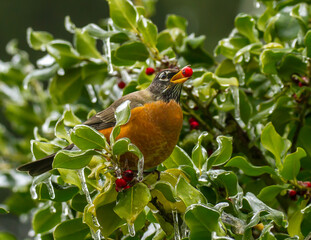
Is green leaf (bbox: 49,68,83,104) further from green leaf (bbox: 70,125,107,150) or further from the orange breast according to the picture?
green leaf (bbox: 70,125,107,150)

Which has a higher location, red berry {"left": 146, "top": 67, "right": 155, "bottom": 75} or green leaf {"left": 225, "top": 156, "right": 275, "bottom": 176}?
red berry {"left": 146, "top": 67, "right": 155, "bottom": 75}

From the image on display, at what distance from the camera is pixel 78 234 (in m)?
1.67

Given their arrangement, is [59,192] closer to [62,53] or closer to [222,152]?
[222,152]

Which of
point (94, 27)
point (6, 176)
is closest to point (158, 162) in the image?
point (94, 27)

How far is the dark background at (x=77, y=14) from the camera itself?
21.4 ft

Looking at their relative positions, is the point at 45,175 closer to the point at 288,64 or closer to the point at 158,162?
the point at 158,162

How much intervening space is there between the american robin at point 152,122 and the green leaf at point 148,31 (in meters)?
0.12

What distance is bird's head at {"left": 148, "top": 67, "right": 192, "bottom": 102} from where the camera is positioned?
189cm

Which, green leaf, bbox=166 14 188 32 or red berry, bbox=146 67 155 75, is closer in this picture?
red berry, bbox=146 67 155 75

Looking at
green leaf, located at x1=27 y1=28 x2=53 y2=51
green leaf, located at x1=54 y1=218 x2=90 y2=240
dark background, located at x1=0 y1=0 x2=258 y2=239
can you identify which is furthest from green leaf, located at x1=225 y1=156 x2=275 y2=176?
dark background, located at x1=0 y1=0 x2=258 y2=239

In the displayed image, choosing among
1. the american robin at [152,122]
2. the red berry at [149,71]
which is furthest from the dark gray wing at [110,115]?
the red berry at [149,71]

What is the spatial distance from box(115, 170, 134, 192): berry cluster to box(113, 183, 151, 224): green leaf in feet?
0.06

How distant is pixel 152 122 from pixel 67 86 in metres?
0.60

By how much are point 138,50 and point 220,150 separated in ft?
1.95
